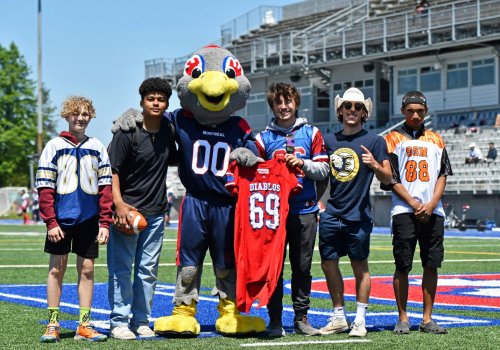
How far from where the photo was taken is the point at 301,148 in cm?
758

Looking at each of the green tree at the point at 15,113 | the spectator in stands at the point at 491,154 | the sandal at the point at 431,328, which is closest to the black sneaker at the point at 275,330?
the sandal at the point at 431,328

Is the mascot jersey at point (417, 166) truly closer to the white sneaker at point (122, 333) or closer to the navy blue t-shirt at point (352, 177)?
the navy blue t-shirt at point (352, 177)

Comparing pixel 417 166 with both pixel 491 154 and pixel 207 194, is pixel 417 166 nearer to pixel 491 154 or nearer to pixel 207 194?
pixel 207 194

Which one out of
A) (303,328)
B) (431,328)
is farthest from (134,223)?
(431,328)

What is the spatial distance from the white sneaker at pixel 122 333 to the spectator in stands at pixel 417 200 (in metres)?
2.04

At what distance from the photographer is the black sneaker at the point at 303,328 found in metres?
7.30

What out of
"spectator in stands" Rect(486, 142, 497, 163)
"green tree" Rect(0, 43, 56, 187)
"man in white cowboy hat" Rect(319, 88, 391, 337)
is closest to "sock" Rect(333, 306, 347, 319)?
"man in white cowboy hat" Rect(319, 88, 391, 337)

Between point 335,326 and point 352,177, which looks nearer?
point 335,326

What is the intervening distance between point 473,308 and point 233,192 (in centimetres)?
303

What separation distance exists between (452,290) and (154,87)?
499 centimetres

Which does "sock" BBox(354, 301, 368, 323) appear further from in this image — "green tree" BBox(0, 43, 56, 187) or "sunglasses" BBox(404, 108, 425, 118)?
"green tree" BBox(0, 43, 56, 187)

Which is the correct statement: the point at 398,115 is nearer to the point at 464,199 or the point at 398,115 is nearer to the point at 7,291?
the point at 464,199

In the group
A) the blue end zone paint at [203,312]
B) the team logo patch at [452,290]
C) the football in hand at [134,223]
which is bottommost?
the team logo patch at [452,290]

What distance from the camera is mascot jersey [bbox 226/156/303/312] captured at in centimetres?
730
